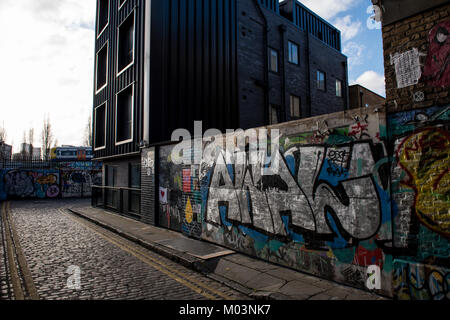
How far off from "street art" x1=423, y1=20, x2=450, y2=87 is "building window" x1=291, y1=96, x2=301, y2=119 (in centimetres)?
1288

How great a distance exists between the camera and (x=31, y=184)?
22.2 meters

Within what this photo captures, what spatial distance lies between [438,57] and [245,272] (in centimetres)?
473

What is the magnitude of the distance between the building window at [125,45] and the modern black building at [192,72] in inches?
1.9

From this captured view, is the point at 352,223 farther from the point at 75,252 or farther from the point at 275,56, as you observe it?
the point at 275,56

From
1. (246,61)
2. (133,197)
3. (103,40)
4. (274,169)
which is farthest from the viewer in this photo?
(103,40)

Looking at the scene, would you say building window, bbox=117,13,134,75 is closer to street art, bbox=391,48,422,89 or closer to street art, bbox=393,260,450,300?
street art, bbox=391,48,422,89

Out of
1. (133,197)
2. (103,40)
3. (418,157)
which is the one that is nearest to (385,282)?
(418,157)

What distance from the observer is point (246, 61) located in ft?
47.0

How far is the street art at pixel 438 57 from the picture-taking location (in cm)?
378

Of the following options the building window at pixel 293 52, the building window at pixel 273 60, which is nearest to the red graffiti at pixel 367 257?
the building window at pixel 273 60

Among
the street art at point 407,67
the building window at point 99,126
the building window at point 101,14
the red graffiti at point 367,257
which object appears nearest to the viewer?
the street art at point 407,67

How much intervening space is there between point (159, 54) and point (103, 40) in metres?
6.80

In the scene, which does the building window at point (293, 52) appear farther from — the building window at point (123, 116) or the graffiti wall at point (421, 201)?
the graffiti wall at point (421, 201)

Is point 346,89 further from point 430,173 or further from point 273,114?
point 430,173
